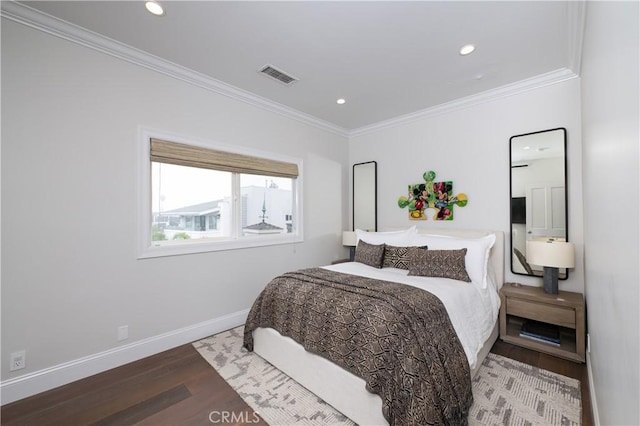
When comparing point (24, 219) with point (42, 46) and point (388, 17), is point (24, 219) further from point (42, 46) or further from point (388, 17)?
point (388, 17)

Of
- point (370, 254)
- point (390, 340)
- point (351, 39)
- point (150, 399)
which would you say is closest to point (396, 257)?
point (370, 254)

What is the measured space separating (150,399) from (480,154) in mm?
4109

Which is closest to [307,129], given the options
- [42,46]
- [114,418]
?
[42,46]

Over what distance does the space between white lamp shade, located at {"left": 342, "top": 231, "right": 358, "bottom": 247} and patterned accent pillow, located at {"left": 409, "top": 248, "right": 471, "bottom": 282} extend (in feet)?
4.65

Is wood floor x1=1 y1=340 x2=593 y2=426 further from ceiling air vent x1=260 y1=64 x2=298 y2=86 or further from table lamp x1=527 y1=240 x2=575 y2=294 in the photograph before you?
ceiling air vent x1=260 y1=64 x2=298 y2=86

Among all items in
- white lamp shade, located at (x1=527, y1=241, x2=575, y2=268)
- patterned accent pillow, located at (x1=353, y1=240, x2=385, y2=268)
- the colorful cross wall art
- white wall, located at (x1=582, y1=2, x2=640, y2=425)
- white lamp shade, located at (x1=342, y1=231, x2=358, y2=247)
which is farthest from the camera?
white lamp shade, located at (x1=342, y1=231, x2=358, y2=247)

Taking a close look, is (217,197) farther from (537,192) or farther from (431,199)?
(537,192)

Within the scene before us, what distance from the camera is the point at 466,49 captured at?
2426 millimetres

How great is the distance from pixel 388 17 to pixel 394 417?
2700mm

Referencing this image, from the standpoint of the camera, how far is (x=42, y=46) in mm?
2055

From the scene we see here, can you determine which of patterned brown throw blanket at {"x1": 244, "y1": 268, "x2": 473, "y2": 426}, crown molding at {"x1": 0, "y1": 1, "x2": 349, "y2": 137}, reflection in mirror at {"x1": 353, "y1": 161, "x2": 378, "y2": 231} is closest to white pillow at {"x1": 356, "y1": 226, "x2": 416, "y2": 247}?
reflection in mirror at {"x1": 353, "y1": 161, "x2": 378, "y2": 231}

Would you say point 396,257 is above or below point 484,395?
above

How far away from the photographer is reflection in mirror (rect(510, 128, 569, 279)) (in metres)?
2.79
